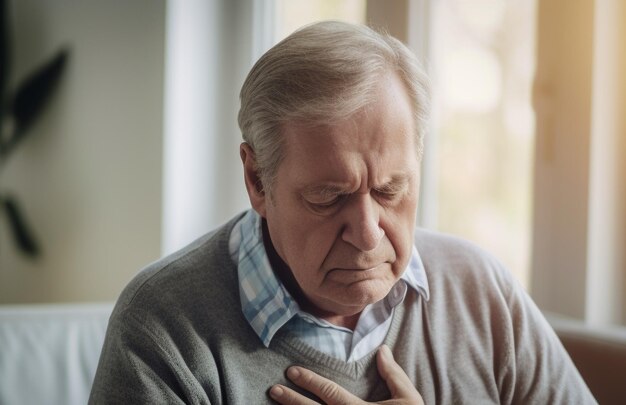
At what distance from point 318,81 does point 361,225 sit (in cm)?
21

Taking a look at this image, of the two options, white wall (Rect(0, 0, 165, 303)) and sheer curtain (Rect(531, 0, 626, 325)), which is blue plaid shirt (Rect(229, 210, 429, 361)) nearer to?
sheer curtain (Rect(531, 0, 626, 325))

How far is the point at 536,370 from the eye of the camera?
3.78ft

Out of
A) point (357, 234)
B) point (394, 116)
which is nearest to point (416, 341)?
point (357, 234)

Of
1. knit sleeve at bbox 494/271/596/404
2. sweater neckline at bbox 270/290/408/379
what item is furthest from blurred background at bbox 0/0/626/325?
sweater neckline at bbox 270/290/408/379

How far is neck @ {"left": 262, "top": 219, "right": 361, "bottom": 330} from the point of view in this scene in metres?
1.12

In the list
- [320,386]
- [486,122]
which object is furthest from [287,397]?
[486,122]

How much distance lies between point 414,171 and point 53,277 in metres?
2.10

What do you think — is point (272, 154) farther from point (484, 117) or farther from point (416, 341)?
point (484, 117)

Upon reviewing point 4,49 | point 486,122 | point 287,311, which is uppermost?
point 4,49

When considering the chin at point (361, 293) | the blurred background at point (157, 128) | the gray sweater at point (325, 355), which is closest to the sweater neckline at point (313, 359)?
the gray sweater at point (325, 355)

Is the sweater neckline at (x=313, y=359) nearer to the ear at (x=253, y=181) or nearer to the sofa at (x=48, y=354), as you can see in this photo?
the ear at (x=253, y=181)

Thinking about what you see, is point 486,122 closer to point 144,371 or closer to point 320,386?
point 320,386

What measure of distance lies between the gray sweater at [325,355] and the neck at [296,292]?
7 centimetres

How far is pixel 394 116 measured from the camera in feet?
3.19
